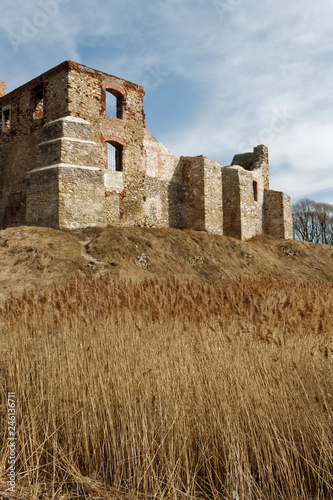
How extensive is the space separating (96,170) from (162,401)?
11.7 m

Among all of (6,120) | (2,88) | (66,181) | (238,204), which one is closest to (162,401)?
A: (66,181)

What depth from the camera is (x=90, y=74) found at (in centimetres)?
1498

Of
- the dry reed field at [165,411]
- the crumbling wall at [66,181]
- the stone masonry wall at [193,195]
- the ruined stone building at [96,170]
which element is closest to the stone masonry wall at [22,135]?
the ruined stone building at [96,170]

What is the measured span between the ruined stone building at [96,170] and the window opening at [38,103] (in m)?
0.04

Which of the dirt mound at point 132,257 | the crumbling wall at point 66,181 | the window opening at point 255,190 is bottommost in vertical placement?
the dirt mound at point 132,257

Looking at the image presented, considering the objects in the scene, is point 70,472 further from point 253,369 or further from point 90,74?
point 90,74

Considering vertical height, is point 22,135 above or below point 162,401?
above

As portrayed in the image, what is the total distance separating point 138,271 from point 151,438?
8498mm

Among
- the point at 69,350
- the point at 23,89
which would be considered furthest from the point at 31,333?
the point at 23,89

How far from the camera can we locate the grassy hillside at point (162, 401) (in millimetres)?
2719

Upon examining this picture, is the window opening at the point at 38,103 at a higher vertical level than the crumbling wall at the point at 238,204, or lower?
higher

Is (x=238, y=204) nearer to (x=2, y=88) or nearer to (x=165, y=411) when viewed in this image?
(x=2, y=88)

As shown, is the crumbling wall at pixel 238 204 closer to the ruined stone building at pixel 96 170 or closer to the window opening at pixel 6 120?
the ruined stone building at pixel 96 170

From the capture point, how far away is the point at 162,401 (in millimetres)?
3254
